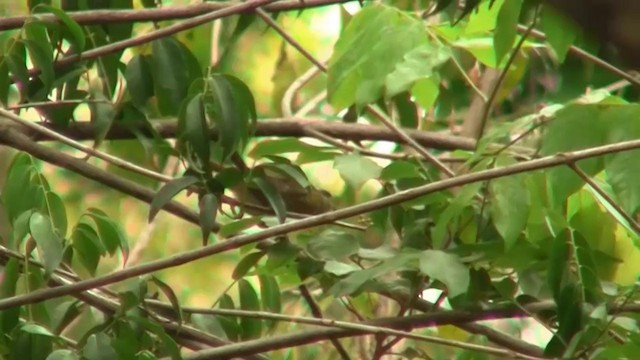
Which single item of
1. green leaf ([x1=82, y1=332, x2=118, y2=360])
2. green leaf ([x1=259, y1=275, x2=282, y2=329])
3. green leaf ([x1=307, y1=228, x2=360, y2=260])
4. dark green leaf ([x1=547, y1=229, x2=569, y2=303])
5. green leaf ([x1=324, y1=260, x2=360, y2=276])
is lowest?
green leaf ([x1=259, y1=275, x2=282, y2=329])

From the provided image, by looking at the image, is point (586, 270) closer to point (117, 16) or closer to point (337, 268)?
point (337, 268)

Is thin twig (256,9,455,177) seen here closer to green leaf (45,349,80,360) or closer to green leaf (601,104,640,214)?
green leaf (601,104,640,214)

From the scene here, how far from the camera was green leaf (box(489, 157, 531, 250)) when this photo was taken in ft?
3.51

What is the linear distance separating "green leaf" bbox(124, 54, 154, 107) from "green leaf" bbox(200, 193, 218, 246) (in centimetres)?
22

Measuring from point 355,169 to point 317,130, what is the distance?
37cm

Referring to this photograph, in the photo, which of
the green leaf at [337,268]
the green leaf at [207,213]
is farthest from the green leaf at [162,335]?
the green leaf at [337,268]

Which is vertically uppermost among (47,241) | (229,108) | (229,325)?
(229,108)

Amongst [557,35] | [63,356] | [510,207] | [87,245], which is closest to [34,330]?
[63,356]

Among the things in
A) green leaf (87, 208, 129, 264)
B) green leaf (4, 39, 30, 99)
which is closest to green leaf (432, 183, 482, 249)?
green leaf (87, 208, 129, 264)

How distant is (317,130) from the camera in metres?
1.58

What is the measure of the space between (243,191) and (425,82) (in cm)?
37

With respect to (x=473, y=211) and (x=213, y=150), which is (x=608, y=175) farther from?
(x=213, y=150)

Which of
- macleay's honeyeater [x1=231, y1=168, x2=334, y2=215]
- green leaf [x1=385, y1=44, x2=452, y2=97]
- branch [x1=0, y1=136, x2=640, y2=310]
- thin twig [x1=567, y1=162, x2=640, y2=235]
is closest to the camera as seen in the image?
branch [x1=0, y1=136, x2=640, y2=310]

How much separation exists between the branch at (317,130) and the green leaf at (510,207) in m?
0.35
